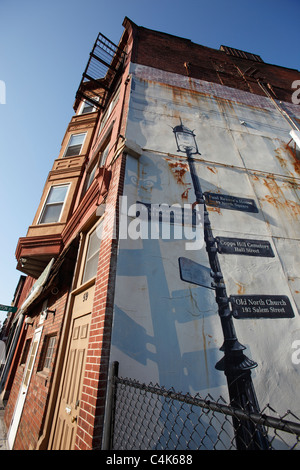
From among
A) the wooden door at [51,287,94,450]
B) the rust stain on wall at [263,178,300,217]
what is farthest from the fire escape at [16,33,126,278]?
the rust stain on wall at [263,178,300,217]

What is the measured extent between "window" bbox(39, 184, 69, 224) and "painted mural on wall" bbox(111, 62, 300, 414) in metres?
3.87

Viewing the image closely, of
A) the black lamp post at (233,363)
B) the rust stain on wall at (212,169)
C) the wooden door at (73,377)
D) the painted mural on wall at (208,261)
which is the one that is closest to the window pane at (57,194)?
the painted mural on wall at (208,261)

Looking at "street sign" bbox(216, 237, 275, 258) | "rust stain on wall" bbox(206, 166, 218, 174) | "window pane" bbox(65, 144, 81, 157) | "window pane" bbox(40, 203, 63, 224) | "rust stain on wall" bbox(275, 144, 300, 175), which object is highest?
"window pane" bbox(65, 144, 81, 157)

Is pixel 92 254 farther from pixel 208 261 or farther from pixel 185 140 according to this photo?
pixel 185 140

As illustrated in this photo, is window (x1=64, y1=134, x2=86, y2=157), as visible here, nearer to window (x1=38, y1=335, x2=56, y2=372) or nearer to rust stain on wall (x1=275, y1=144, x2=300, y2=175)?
window (x1=38, y1=335, x2=56, y2=372)

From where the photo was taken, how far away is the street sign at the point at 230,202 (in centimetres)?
457

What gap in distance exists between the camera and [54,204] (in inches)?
296

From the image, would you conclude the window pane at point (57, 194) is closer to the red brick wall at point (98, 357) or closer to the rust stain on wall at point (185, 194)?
the red brick wall at point (98, 357)

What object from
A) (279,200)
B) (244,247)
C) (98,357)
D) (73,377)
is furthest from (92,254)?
(279,200)

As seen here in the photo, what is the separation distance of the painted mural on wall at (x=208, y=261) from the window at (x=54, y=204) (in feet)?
12.7

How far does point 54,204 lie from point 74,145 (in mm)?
3398

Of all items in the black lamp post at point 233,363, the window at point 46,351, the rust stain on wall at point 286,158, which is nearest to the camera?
the black lamp post at point 233,363

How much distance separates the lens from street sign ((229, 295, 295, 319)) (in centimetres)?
348

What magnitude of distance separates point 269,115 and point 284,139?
1410 millimetres
